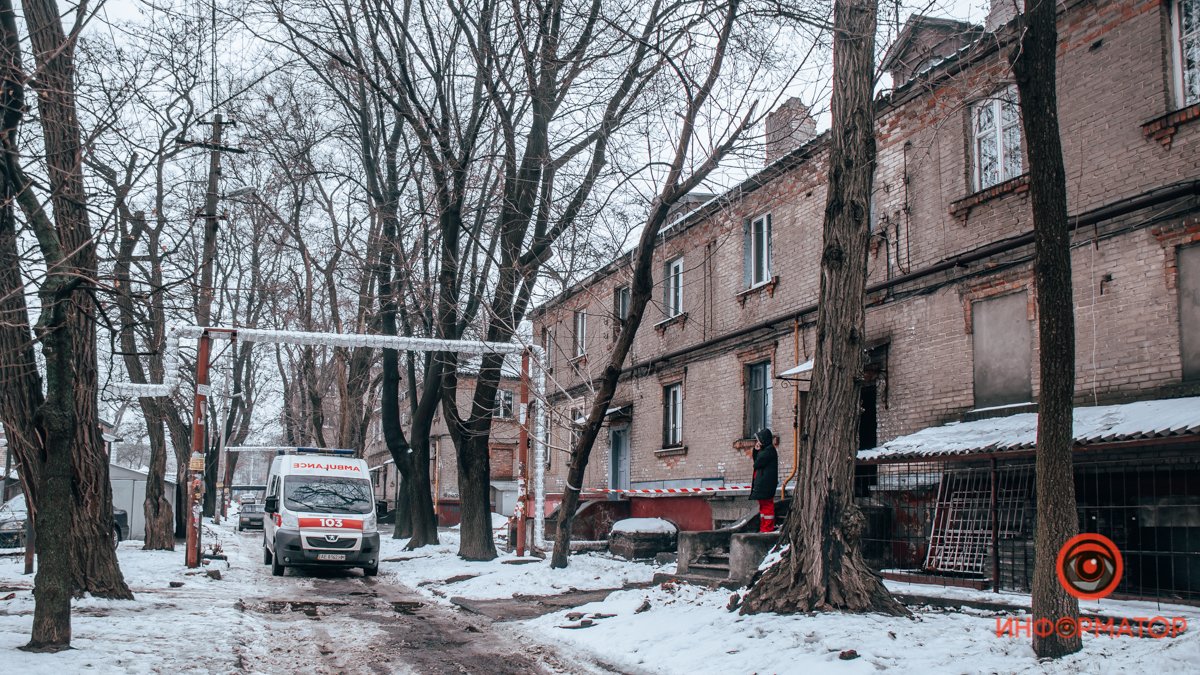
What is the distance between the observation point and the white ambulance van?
18156 millimetres

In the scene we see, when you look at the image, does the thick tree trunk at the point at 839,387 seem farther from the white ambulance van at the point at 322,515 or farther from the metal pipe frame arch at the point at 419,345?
the white ambulance van at the point at 322,515

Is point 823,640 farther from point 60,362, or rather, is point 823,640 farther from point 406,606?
point 406,606

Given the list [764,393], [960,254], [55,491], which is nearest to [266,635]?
[55,491]

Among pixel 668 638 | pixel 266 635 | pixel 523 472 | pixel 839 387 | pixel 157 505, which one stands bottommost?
pixel 266 635

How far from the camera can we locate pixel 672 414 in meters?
24.0

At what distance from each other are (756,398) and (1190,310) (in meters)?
9.86

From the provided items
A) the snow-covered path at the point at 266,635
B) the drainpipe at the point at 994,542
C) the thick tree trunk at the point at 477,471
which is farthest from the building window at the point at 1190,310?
the thick tree trunk at the point at 477,471

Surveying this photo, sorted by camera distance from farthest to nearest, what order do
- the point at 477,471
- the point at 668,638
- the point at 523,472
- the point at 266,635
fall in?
the point at 523,472
the point at 477,471
the point at 266,635
the point at 668,638

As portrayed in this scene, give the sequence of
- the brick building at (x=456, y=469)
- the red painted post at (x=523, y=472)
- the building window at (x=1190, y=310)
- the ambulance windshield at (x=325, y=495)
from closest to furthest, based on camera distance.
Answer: the building window at (x=1190, y=310)
the ambulance windshield at (x=325, y=495)
the red painted post at (x=523, y=472)
the brick building at (x=456, y=469)

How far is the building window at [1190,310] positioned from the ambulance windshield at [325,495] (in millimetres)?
14255

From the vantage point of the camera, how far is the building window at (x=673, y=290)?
2405 cm

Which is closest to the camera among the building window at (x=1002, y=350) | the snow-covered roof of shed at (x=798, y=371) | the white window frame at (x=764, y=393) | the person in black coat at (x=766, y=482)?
the building window at (x=1002, y=350)

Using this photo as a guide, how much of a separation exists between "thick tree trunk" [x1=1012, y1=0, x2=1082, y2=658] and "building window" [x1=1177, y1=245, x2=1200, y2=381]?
16.6 ft

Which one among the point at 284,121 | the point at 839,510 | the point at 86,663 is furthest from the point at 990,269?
the point at 284,121
